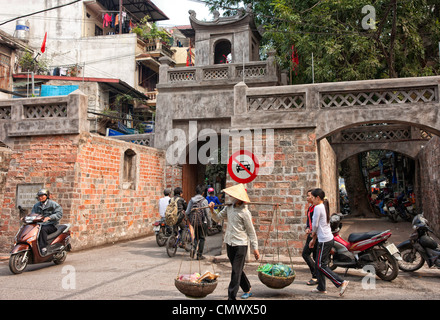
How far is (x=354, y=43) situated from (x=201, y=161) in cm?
838

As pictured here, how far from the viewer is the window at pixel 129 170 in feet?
39.8

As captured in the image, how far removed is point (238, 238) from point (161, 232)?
240 inches

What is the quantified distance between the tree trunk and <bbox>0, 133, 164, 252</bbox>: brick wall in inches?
484

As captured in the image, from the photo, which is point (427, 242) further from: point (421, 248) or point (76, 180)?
point (76, 180)

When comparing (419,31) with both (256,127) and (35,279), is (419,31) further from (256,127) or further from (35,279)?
(35,279)

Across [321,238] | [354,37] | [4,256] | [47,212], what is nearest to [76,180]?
[47,212]

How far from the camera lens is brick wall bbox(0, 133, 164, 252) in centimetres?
962

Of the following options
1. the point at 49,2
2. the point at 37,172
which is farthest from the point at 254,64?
the point at 49,2

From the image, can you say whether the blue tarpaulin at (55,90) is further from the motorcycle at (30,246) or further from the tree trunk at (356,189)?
the motorcycle at (30,246)

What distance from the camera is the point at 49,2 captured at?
1055 inches

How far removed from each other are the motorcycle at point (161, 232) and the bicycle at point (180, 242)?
1.37 metres

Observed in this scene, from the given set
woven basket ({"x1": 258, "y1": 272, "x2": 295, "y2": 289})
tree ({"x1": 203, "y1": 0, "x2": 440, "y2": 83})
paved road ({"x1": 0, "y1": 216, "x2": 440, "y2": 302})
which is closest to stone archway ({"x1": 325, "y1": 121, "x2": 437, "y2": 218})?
tree ({"x1": 203, "y1": 0, "x2": 440, "y2": 83})

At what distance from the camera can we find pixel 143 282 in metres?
6.23

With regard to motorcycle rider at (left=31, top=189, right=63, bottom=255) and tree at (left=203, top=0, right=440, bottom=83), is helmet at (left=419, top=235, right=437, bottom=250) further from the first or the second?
tree at (left=203, top=0, right=440, bottom=83)
